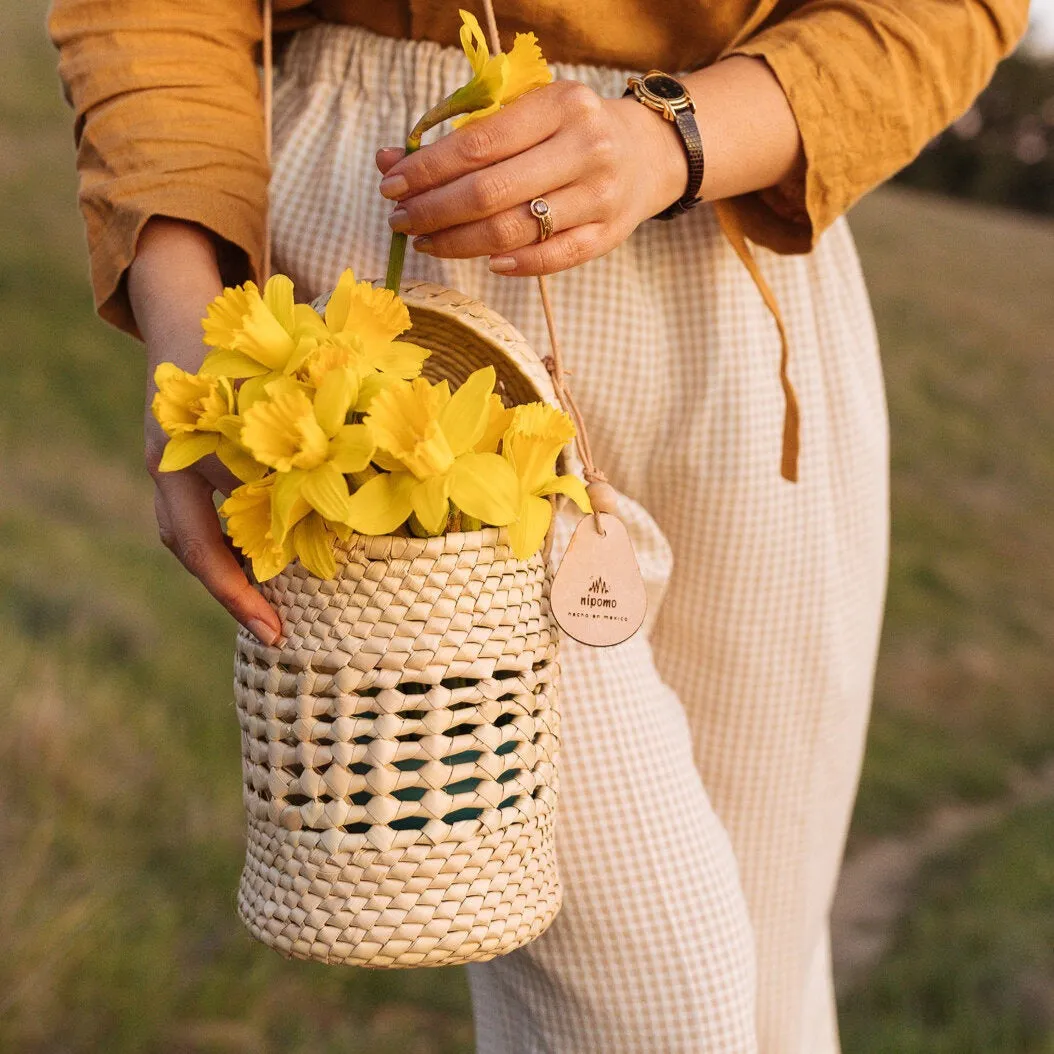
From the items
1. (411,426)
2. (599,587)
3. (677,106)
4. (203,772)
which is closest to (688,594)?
(599,587)

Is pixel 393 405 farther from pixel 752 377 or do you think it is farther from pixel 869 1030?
pixel 869 1030

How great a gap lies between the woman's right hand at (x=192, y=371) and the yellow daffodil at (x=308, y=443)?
12cm

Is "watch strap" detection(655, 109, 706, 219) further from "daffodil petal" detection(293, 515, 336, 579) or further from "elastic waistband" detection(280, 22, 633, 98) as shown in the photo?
"daffodil petal" detection(293, 515, 336, 579)

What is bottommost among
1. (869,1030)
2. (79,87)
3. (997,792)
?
(997,792)

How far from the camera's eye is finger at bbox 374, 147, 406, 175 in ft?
3.07

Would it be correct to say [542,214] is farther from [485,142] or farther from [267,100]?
[267,100]

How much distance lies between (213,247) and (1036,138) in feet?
47.9

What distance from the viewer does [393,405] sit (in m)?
0.80

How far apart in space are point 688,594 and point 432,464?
570mm

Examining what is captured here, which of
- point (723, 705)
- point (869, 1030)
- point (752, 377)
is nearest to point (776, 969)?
point (723, 705)

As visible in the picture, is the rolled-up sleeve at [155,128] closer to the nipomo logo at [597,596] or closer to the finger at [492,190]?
the finger at [492,190]

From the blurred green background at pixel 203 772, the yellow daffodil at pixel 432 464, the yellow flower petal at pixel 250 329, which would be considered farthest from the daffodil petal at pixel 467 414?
the blurred green background at pixel 203 772

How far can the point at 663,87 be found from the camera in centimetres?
106

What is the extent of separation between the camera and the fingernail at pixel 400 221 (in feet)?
2.98
